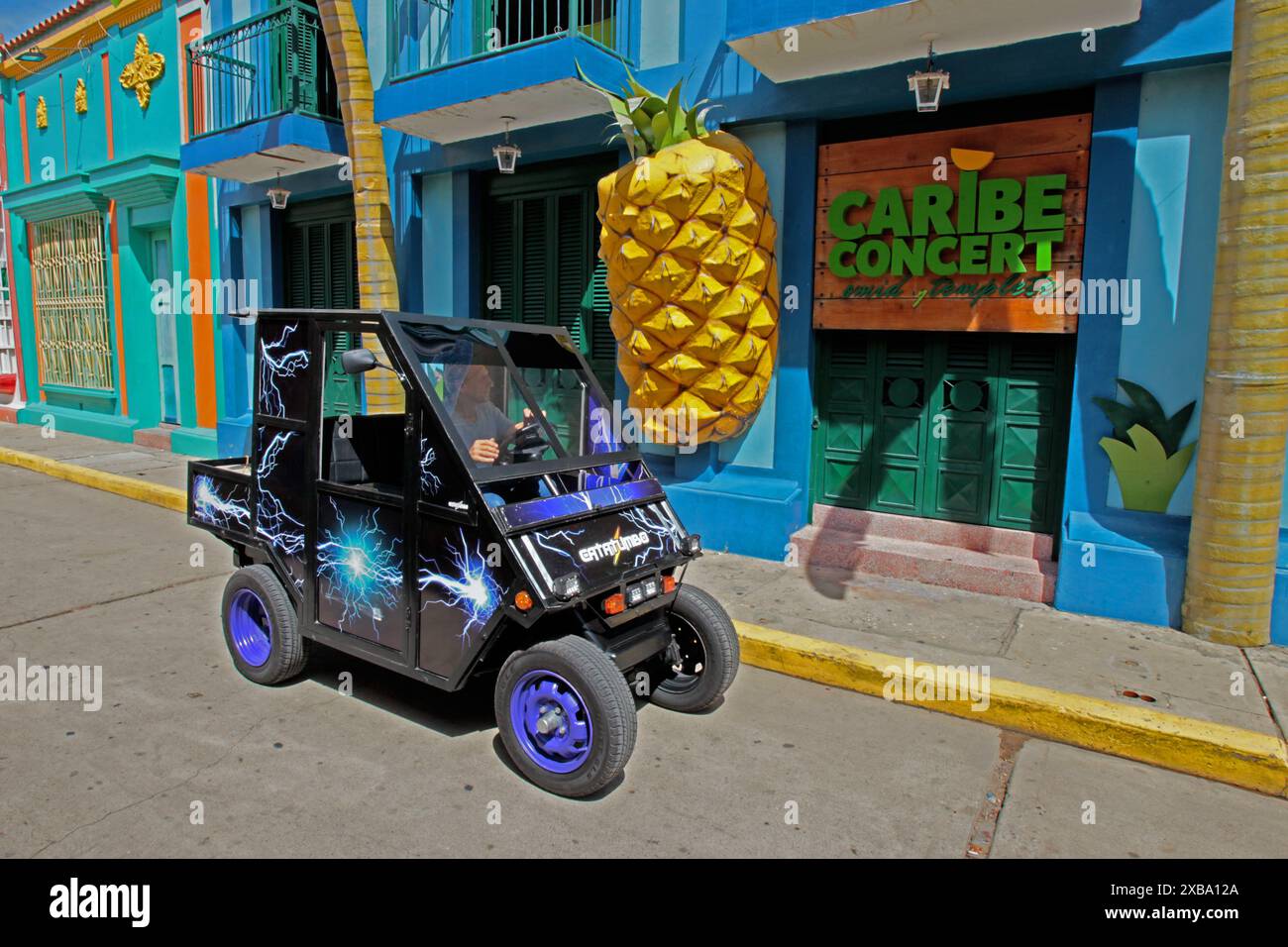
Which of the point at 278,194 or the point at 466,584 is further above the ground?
the point at 278,194

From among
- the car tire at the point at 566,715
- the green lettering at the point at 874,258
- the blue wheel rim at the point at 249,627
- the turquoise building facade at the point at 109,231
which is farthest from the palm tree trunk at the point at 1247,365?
the turquoise building facade at the point at 109,231

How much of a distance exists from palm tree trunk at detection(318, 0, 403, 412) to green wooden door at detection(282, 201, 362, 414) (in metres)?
2.79

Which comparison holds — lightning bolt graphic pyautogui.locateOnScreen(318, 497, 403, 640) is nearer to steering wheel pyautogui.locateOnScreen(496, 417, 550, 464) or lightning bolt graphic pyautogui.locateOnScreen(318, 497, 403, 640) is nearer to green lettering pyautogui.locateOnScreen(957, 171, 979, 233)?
steering wheel pyautogui.locateOnScreen(496, 417, 550, 464)

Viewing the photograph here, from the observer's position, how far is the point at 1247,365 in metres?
5.28

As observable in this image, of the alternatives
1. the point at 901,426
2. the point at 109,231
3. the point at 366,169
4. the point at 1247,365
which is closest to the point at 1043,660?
the point at 1247,365

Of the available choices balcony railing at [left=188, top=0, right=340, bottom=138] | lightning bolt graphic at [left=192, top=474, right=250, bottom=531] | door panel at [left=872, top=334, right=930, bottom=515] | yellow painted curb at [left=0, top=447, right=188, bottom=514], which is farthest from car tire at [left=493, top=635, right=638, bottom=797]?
balcony railing at [left=188, top=0, right=340, bottom=138]

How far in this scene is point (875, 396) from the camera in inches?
290

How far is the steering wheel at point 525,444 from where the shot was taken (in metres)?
4.26

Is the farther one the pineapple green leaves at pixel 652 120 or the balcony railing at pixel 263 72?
the balcony railing at pixel 263 72

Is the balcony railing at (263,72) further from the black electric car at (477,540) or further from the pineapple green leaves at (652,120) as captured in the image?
the black electric car at (477,540)

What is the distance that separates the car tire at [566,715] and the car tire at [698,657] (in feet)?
2.81

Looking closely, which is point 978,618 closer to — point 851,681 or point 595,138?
point 851,681

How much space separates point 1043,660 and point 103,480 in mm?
11021

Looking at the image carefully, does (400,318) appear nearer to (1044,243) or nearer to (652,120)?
(652,120)
